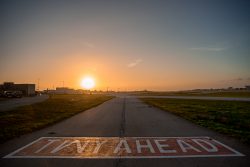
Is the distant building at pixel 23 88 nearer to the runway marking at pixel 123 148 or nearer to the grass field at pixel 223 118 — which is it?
the grass field at pixel 223 118

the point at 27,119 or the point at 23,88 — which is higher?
the point at 23,88

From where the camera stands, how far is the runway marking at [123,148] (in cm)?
820

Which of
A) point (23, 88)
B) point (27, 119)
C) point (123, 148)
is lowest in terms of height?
point (123, 148)

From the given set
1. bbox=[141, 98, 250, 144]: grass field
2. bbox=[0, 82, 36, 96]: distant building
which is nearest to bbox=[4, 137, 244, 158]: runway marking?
bbox=[141, 98, 250, 144]: grass field

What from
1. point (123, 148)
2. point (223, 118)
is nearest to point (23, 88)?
point (223, 118)

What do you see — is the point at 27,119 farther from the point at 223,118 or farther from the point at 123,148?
the point at 223,118

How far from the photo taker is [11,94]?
64.6 meters

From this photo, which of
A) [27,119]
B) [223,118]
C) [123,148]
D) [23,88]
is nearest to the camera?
[123,148]

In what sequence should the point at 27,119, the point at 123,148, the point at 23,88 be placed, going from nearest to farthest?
the point at 123,148
the point at 27,119
the point at 23,88

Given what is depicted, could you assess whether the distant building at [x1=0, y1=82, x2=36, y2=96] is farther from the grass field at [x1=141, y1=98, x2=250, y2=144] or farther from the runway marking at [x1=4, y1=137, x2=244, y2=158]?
the runway marking at [x1=4, y1=137, x2=244, y2=158]

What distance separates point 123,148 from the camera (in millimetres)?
9125

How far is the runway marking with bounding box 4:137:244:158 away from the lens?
820 cm

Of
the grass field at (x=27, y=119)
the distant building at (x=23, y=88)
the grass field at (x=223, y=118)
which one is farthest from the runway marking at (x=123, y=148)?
the distant building at (x=23, y=88)

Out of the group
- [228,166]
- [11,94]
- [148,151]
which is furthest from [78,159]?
[11,94]
